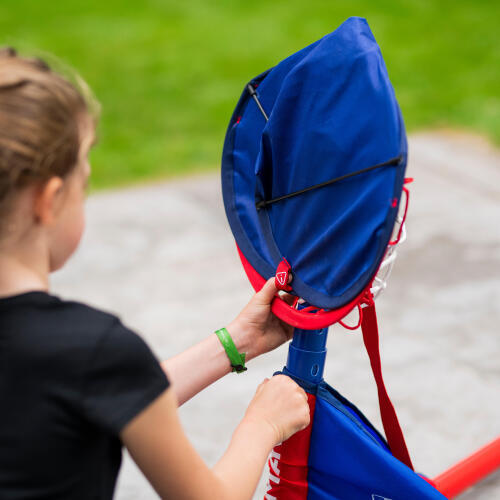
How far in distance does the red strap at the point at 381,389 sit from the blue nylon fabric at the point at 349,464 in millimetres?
47

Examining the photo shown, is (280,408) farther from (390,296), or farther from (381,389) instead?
(390,296)

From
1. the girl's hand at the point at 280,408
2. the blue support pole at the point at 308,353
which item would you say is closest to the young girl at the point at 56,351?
the girl's hand at the point at 280,408

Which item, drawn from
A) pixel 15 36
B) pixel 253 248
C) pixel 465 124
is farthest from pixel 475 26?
pixel 253 248

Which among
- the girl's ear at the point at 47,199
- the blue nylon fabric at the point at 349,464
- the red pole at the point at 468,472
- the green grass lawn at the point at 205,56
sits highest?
the girl's ear at the point at 47,199

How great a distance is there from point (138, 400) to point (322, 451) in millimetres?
477

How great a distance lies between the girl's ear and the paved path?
4.46 ft

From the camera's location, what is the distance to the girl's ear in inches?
34.2

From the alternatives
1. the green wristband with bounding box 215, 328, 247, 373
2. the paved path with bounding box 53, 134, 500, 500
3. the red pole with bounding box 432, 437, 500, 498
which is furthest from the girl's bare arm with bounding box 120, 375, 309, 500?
the paved path with bounding box 53, 134, 500, 500

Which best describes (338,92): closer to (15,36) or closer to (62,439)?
(62,439)

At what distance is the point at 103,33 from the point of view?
21.3 feet

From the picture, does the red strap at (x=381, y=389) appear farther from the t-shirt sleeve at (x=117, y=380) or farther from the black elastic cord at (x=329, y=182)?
the t-shirt sleeve at (x=117, y=380)

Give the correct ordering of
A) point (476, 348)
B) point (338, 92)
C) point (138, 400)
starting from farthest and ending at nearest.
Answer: point (476, 348), point (338, 92), point (138, 400)

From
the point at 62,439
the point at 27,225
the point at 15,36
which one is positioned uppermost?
the point at 27,225

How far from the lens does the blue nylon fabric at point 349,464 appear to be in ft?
3.88
